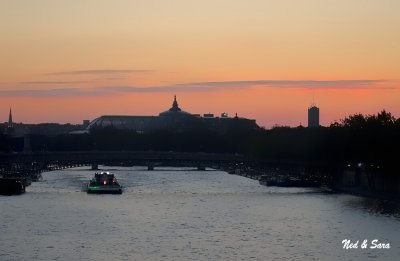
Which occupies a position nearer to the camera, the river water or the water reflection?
the river water

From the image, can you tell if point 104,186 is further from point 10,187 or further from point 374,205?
point 374,205

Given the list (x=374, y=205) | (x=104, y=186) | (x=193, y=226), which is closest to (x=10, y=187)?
(x=104, y=186)

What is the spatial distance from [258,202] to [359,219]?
18.4m

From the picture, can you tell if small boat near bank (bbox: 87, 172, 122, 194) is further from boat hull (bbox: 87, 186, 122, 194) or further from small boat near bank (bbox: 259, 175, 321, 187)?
small boat near bank (bbox: 259, 175, 321, 187)

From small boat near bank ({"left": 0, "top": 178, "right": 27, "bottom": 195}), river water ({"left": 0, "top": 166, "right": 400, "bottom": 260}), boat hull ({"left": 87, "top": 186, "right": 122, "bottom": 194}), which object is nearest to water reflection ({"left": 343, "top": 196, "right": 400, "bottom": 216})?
river water ({"left": 0, "top": 166, "right": 400, "bottom": 260})

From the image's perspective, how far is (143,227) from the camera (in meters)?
73.6

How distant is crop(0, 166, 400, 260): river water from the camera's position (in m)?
61.2

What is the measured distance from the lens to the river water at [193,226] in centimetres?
6125

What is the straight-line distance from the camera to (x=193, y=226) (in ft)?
243

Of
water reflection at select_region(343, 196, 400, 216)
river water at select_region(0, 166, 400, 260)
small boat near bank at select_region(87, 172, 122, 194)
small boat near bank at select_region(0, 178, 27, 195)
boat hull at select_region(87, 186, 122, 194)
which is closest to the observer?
river water at select_region(0, 166, 400, 260)

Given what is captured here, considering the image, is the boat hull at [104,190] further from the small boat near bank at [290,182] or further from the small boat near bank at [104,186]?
the small boat near bank at [290,182]

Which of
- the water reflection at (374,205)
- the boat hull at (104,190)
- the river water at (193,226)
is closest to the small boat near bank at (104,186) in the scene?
the boat hull at (104,190)

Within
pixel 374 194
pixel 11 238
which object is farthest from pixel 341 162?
pixel 11 238

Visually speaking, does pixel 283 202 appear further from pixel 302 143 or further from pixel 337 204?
pixel 302 143
